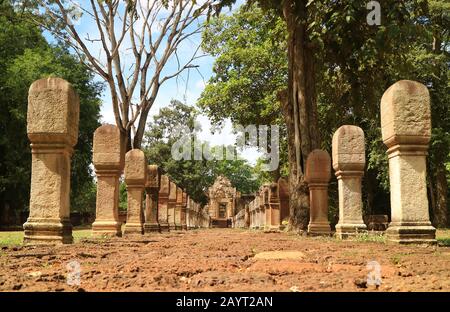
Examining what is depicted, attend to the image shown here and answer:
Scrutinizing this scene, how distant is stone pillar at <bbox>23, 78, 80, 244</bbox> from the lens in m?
5.91

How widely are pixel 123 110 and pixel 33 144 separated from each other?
907cm

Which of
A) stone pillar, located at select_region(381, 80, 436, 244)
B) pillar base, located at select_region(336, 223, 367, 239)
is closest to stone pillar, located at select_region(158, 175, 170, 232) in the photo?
pillar base, located at select_region(336, 223, 367, 239)

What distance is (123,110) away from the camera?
49.0ft


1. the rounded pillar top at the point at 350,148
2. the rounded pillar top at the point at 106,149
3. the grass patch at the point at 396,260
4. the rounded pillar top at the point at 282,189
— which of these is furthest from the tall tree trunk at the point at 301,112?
the grass patch at the point at 396,260

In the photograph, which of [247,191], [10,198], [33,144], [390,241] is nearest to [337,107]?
[390,241]

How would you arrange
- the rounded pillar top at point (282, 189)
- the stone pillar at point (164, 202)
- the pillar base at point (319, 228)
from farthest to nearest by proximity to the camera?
the stone pillar at point (164, 202) < the rounded pillar top at point (282, 189) < the pillar base at point (319, 228)

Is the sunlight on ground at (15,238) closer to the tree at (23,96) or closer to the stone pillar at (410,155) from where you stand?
the stone pillar at (410,155)

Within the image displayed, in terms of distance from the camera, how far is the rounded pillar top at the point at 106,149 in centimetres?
848

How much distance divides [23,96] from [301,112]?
14862mm

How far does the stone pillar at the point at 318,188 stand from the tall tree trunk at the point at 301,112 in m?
0.71

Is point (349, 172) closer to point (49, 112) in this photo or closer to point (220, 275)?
point (49, 112)

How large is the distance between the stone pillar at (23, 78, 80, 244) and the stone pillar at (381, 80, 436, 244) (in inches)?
161
